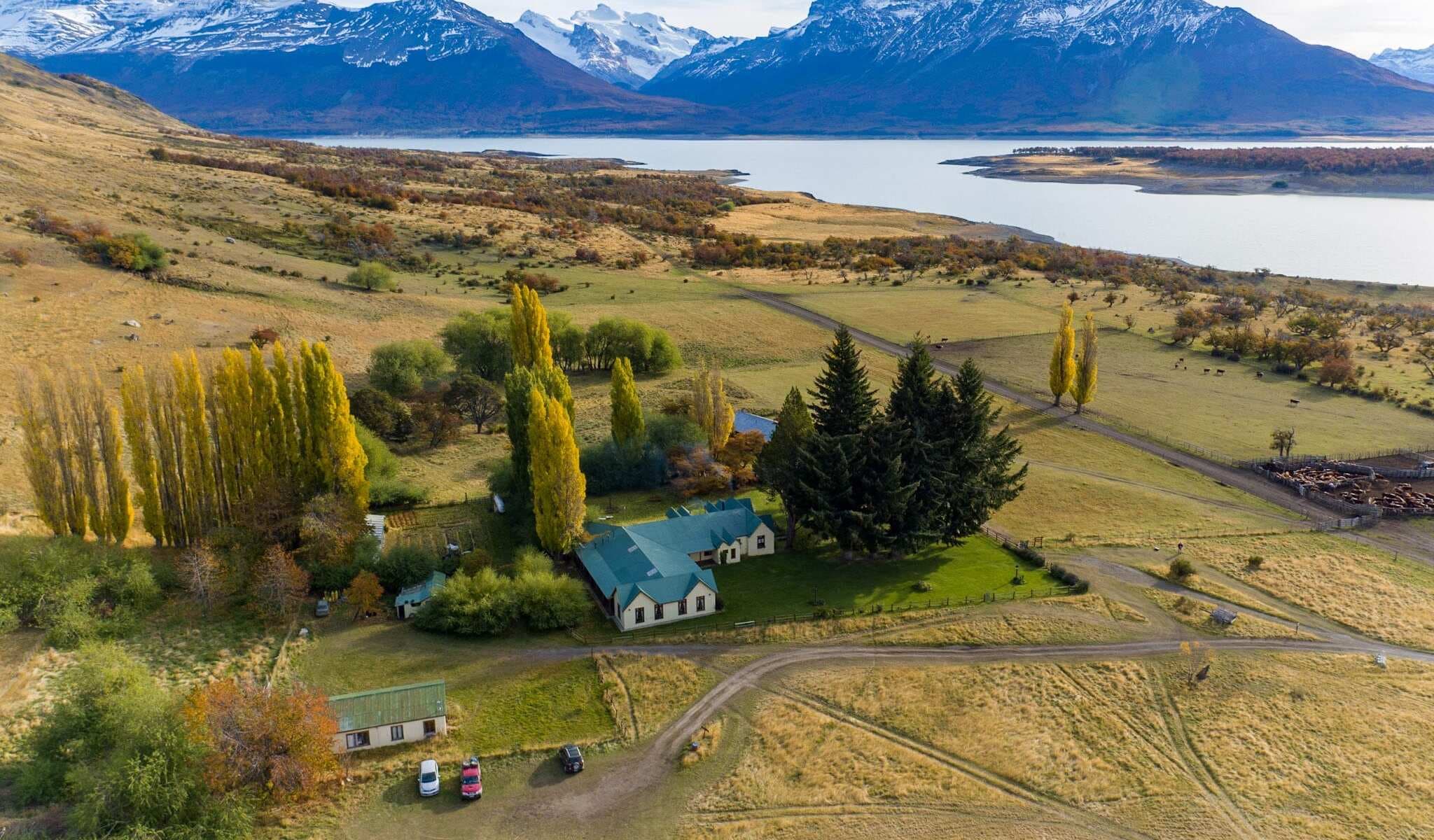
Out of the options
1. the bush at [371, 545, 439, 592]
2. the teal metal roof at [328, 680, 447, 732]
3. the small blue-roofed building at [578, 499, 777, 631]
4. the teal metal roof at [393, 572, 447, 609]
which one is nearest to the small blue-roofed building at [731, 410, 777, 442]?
the small blue-roofed building at [578, 499, 777, 631]

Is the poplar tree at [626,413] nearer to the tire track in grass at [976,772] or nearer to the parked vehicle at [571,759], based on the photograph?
the tire track in grass at [976,772]

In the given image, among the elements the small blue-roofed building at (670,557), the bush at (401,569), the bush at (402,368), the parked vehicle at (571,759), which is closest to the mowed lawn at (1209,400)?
the small blue-roofed building at (670,557)

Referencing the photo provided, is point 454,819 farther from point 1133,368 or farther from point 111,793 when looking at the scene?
point 1133,368

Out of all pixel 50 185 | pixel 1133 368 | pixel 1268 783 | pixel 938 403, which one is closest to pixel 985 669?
pixel 1268 783

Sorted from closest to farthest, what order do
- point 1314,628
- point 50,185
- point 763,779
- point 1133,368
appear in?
point 763,779
point 1314,628
point 1133,368
point 50,185

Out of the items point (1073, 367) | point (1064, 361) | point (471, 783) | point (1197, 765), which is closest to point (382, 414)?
point (471, 783)

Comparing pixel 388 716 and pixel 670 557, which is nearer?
pixel 388 716

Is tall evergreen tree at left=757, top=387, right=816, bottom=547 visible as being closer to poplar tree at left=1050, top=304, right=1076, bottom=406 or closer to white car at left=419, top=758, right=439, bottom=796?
white car at left=419, top=758, right=439, bottom=796

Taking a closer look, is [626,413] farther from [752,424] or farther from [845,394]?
[845,394]
